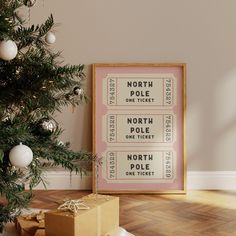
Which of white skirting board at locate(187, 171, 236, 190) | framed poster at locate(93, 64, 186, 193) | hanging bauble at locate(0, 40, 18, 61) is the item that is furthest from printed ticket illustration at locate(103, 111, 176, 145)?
hanging bauble at locate(0, 40, 18, 61)

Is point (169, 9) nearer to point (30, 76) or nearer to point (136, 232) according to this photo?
point (136, 232)

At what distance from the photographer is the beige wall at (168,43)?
3307mm

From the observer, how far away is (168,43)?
10.9 ft

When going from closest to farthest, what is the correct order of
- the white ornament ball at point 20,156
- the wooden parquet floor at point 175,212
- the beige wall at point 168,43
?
the white ornament ball at point 20,156 < the wooden parquet floor at point 175,212 < the beige wall at point 168,43

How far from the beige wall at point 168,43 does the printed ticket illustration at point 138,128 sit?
137 millimetres

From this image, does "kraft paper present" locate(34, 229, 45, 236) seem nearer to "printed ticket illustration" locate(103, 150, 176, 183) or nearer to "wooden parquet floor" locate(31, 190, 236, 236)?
"wooden parquet floor" locate(31, 190, 236, 236)

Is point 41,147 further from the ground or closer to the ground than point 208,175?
further from the ground

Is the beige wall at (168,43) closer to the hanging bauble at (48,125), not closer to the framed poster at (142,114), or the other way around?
the framed poster at (142,114)

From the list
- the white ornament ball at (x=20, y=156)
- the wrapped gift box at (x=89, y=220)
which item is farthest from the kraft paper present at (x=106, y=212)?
the white ornament ball at (x=20, y=156)

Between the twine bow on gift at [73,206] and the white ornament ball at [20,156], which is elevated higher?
the white ornament ball at [20,156]

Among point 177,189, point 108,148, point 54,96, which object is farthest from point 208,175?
point 54,96

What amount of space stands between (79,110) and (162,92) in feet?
1.91

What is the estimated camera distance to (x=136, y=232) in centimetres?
242

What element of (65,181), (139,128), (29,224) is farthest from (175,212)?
(29,224)
